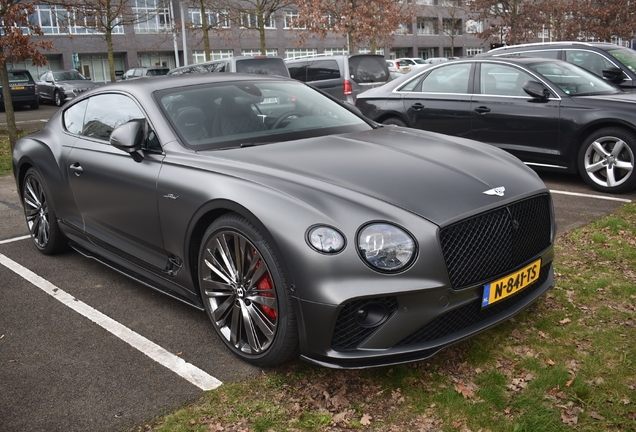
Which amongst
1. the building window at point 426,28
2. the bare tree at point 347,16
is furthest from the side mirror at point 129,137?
the building window at point 426,28

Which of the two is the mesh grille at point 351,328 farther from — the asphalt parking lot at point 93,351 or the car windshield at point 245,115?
the car windshield at point 245,115

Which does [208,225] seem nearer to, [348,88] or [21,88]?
[348,88]

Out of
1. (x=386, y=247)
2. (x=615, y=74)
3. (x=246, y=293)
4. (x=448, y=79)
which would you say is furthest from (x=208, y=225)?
(x=615, y=74)

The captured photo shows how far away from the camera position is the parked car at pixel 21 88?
25.5 meters

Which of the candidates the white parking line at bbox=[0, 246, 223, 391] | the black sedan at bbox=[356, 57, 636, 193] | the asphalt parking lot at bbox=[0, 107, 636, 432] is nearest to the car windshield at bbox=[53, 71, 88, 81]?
the black sedan at bbox=[356, 57, 636, 193]

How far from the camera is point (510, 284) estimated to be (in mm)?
3164

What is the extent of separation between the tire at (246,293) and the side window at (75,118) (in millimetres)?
2096

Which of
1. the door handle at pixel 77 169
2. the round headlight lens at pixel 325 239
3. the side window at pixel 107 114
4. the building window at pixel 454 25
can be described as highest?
the building window at pixel 454 25

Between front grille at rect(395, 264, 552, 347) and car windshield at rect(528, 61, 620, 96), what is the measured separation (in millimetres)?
5074

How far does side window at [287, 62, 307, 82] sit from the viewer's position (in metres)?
15.4

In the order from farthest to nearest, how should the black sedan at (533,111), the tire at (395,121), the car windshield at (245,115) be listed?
the tire at (395,121) → the black sedan at (533,111) → the car windshield at (245,115)

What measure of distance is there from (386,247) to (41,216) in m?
3.81

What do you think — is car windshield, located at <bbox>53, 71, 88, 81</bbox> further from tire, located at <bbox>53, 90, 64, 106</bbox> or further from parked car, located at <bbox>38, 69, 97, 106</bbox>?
tire, located at <bbox>53, 90, 64, 106</bbox>

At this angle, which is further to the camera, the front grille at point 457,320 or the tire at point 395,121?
the tire at point 395,121
